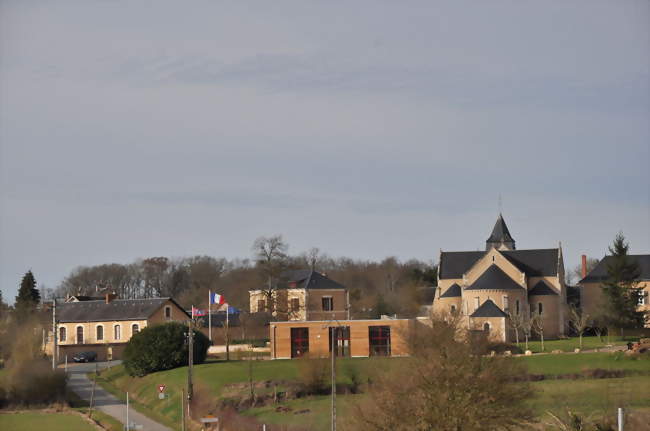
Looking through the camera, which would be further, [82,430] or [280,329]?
[280,329]

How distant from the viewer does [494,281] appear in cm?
8794

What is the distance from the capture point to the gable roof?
104 meters

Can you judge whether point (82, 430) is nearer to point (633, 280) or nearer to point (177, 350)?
point (177, 350)

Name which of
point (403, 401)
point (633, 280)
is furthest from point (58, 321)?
point (403, 401)

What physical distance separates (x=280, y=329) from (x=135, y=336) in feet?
32.1

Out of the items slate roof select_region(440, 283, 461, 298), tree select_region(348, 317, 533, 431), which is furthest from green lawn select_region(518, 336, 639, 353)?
tree select_region(348, 317, 533, 431)

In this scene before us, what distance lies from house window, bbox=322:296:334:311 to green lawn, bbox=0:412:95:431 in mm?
41063

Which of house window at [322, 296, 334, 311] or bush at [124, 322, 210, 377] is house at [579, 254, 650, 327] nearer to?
house window at [322, 296, 334, 311]

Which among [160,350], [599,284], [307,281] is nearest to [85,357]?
[160,350]

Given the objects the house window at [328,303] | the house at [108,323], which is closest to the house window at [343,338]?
the house at [108,323]

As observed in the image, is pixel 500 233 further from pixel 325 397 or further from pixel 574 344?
pixel 325 397

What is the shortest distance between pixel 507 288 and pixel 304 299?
1869cm

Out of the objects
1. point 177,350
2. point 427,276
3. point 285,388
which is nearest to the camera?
point 285,388

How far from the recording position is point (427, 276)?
12456 cm
